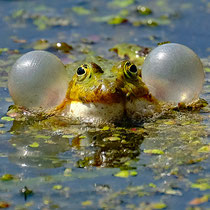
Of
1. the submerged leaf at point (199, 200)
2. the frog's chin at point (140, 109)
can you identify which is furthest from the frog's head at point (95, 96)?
the submerged leaf at point (199, 200)

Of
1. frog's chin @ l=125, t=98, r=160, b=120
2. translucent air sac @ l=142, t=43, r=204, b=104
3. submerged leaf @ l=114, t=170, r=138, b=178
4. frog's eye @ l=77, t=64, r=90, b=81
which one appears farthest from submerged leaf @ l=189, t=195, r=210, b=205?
frog's eye @ l=77, t=64, r=90, b=81

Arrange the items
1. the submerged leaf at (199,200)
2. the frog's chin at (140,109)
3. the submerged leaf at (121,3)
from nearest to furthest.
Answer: the submerged leaf at (199,200) < the frog's chin at (140,109) < the submerged leaf at (121,3)

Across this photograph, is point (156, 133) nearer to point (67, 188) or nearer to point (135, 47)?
point (67, 188)

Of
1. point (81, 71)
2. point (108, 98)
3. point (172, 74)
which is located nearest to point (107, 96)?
point (108, 98)

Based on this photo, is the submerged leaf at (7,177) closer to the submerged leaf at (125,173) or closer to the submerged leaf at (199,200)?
the submerged leaf at (125,173)

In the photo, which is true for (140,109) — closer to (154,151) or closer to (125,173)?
(154,151)

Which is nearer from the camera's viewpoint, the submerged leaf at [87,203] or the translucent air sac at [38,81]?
the submerged leaf at [87,203]

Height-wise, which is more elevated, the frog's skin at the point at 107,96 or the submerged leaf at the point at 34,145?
the frog's skin at the point at 107,96

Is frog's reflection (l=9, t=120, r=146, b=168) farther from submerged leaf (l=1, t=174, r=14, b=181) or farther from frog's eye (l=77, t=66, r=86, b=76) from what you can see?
frog's eye (l=77, t=66, r=86, b=76)
